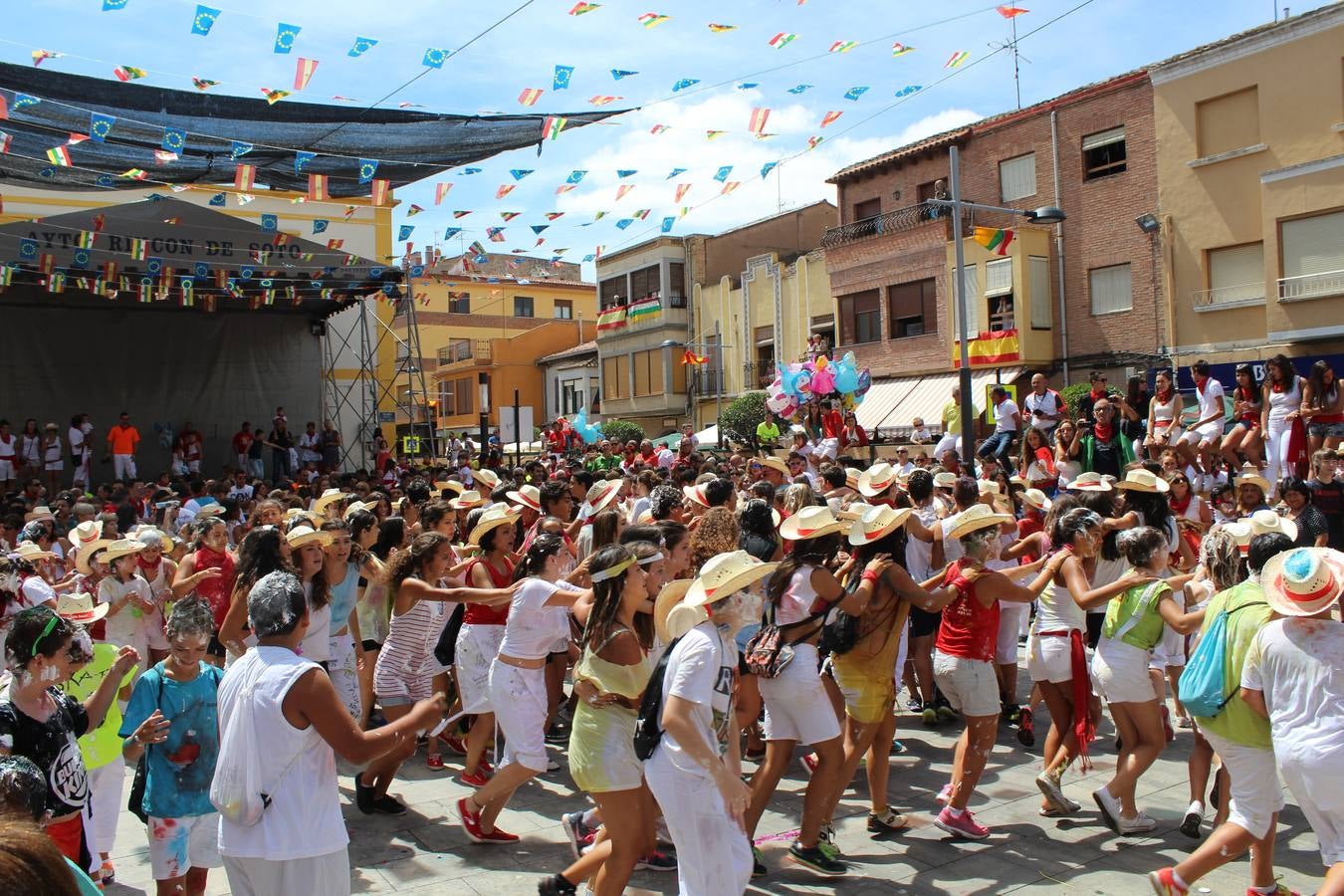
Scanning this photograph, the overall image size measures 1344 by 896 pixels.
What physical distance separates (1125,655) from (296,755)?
13.2 ft

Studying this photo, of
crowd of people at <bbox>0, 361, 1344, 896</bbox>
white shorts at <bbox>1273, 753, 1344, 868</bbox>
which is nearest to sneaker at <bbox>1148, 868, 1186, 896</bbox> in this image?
crowd of people at <bbox>0, 361, 1344, 896</bbox>

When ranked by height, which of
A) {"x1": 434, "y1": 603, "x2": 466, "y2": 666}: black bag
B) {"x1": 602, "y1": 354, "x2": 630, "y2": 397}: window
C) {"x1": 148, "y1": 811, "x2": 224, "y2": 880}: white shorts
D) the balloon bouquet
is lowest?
{"x1": 148, "y1": 811, "x2": 224, "y2": 880}: white shorts

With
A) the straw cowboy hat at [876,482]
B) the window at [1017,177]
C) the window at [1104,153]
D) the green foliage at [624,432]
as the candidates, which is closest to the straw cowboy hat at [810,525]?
the straw cowboy hat at [876,482]

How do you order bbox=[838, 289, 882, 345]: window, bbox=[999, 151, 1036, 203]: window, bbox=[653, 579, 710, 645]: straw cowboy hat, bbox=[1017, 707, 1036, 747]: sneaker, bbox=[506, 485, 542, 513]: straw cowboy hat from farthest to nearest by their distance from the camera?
bbox=[838, 289, 882, 345]: window, bbox=[999, 151, 1036, 203]: window, bbox=[506, 485, 542, 513]: straw cowboy hat, bbox=[1017, 707, 1036, 747]: sneaker, bbox=[653, 579, 710, 645]: straw cowboy hat

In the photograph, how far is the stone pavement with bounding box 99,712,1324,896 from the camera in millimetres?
4949

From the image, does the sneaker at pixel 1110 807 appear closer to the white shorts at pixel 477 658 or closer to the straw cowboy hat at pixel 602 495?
the white shorts at pixel 477 658

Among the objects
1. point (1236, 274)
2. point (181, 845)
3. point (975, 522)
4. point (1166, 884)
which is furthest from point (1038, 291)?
point (181, 845)

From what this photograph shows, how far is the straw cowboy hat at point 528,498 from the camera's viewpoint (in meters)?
8.46

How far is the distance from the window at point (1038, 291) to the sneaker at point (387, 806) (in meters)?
23.8

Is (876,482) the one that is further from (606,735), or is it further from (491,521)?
(606,735)

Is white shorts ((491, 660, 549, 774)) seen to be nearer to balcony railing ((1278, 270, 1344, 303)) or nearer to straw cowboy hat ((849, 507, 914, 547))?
straw cowboy hat ((849, 507, 914, 547))

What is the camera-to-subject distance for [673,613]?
4.04 m

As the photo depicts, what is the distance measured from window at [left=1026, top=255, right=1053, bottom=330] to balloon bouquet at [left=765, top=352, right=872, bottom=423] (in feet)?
35.3

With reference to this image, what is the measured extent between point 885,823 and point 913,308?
25523mm
